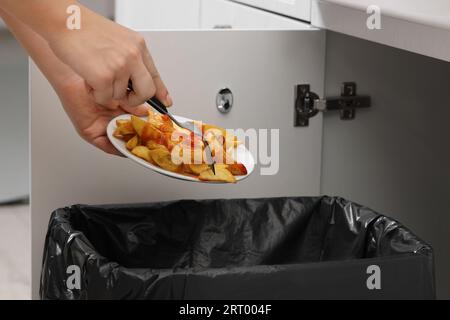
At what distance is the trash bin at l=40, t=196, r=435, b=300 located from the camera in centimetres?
89

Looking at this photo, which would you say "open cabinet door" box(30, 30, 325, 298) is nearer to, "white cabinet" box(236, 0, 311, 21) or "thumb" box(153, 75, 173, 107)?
"white cabinet" box(236, 0, 311, 21)

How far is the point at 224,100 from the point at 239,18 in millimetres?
293

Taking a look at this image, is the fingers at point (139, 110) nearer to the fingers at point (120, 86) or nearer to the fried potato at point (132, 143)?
the fried potato at point (132, 143)

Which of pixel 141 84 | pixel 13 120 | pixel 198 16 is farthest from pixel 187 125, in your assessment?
pixel 13 120

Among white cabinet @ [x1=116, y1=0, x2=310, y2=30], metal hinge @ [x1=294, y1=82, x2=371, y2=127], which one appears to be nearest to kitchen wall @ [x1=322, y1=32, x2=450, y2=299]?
metal hinge @ [x1=294, y1=82, x2=371, y2=127]

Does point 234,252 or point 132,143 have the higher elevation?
point 132,143

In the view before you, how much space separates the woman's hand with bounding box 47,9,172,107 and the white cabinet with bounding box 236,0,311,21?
385 mm

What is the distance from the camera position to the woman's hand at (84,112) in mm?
1068

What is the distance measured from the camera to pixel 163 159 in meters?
1.02

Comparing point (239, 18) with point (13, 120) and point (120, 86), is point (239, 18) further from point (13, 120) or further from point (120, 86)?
point (13, 120)

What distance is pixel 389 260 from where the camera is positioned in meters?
0.93

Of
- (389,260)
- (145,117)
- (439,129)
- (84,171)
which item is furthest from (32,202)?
(439,129)
